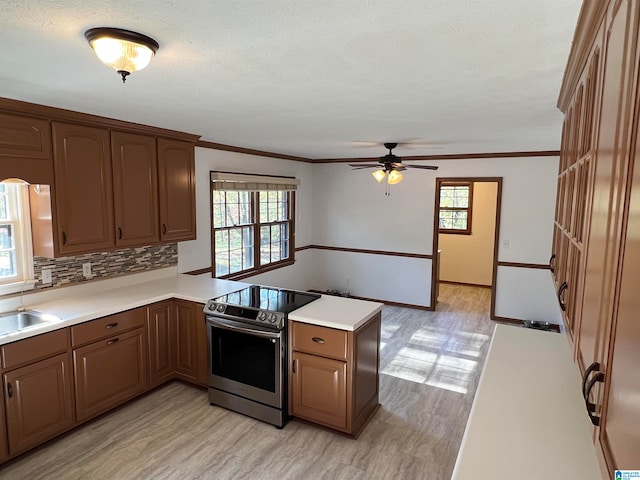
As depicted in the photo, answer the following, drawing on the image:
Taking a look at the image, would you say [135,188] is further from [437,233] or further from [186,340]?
[437,233]

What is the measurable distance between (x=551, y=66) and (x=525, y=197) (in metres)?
4.03

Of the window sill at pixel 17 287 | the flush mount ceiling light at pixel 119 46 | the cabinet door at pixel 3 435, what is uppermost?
the flush mount ceiling light at pixel 119 46

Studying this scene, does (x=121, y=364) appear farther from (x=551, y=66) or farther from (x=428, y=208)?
(x=428, y=208)

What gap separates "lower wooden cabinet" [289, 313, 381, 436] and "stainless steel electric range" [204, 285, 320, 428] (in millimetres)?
110

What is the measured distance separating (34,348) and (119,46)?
217 centimetres

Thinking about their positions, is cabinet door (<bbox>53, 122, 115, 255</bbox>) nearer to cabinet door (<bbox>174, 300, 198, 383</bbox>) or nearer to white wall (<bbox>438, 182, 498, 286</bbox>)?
cabinet door (<bbox>174, 300, 198, 383</bbox>)

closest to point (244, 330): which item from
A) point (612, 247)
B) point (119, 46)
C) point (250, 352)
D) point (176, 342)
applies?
point (250, 352)

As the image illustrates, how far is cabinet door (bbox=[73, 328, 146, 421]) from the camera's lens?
2975 millimetres

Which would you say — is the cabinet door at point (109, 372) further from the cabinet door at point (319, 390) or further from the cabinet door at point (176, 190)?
the cabinet door at point (319, 390)

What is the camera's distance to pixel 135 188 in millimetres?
3551

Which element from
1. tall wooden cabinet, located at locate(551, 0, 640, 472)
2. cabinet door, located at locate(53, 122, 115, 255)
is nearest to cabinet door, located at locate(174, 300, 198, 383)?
cabinet door, located at locate(53, 122, 115, 255)

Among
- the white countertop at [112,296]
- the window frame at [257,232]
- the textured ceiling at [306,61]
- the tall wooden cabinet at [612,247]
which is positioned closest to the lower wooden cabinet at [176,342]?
the white countertop at [112,296]

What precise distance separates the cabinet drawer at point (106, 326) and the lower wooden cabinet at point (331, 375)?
1337mm

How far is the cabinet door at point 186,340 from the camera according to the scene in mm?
3613
